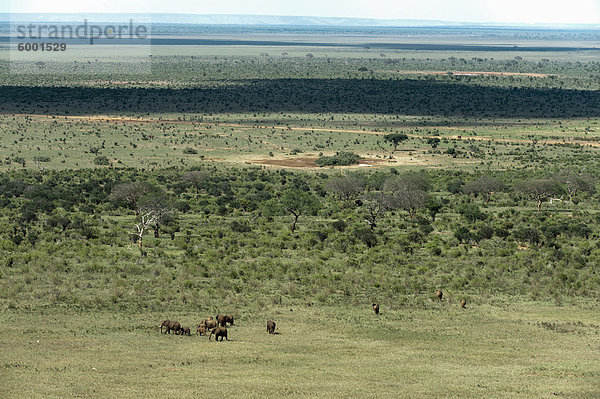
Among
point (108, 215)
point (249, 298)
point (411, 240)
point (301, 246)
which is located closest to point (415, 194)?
point (411, 240)

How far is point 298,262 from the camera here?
134 feet

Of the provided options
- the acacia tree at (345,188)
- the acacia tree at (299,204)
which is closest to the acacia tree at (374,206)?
the acacia tree at (345,188)

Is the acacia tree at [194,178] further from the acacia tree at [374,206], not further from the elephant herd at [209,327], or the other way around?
the elephant herd at [209,327]

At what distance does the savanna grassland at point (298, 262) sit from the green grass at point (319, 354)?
10 cm

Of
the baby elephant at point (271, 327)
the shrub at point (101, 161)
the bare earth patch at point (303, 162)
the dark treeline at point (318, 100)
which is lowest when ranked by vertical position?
the shrub at point (101, 161)

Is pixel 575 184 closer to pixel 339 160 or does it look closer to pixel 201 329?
pixel 339 160

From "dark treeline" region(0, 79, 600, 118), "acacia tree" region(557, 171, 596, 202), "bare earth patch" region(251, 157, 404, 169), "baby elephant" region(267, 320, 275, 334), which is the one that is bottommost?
"bare earth patch" region(251, 157, 404, 169)

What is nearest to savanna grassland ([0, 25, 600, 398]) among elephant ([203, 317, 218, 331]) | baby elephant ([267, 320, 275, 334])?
baby elephant ([267, 320, 275, 334])

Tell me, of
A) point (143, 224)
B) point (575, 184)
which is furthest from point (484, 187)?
point (143, 224)

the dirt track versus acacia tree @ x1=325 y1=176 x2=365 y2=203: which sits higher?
the dirt track

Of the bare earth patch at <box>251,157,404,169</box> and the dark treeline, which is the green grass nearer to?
the bare earth patch at <box>251,157,404,169</box>

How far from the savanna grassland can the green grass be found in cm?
10

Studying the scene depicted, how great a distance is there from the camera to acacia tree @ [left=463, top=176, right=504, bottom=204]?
6325 cm

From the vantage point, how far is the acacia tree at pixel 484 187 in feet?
208
